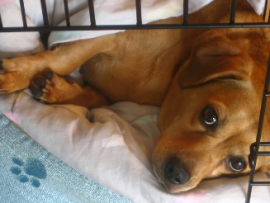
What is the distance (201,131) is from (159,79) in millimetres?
345

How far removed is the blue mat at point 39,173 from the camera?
112 centimetres

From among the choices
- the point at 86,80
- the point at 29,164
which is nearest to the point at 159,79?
the point at 86,80

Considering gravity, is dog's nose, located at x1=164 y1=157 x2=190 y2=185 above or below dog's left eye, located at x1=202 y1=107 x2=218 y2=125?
below

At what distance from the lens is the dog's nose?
1104 mm

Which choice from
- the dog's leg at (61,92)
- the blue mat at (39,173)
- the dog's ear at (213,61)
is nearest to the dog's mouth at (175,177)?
the blue mat at (39,173)

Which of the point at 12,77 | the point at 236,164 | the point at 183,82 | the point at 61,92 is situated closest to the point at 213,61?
the point at 183,82

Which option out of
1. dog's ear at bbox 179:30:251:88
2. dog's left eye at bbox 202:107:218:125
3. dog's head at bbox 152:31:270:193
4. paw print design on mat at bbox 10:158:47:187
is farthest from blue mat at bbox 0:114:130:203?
dog's ear at bbox 179:30:251:88

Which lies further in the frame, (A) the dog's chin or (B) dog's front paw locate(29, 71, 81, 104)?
(B) dog's front paw locate(29, 71, 81, 104)

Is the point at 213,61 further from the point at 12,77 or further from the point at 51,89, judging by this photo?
the point at 12,77

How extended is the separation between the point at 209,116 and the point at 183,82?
179 millimetres

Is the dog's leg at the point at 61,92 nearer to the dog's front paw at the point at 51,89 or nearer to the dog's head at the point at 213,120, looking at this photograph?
the dog's front paw at the point at 51,89

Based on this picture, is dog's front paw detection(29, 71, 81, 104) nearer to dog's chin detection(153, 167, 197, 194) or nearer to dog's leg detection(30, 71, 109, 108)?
dog's leg detection(30, 71, 109, 108)

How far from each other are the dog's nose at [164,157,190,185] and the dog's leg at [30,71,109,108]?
1.56 ft

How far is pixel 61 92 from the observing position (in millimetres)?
1288
